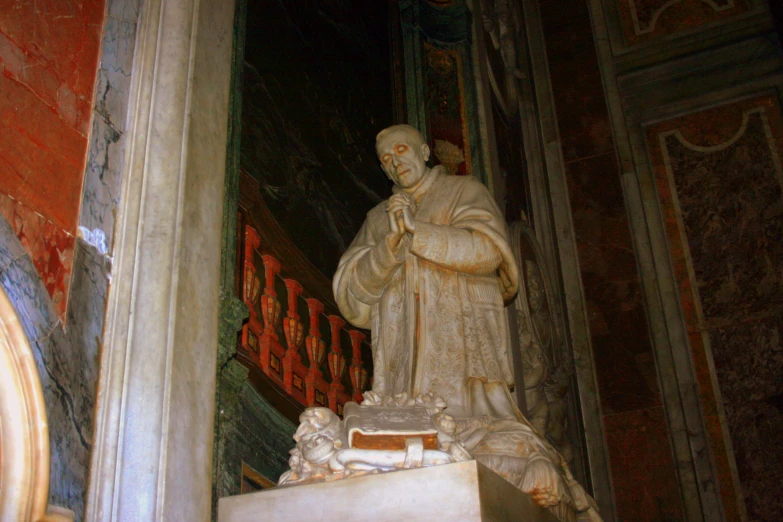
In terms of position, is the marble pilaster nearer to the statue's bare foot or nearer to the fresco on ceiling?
the fresco on ceiling

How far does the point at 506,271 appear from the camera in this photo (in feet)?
15.1

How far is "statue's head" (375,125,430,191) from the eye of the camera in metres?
4.81

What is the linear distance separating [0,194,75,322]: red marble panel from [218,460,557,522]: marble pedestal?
95cm

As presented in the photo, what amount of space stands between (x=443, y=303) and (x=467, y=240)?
31cm

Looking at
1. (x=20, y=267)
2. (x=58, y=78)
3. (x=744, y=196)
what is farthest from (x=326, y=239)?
(x=744, y=196)

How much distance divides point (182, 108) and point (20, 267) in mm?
1259

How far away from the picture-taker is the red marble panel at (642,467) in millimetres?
7422

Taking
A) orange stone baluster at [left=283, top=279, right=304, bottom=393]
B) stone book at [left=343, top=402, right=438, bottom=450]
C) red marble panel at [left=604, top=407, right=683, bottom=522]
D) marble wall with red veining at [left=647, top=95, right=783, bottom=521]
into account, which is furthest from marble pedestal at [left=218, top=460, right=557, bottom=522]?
marble wall with red veining at [left=647, top=95, right=783, bottom=521]

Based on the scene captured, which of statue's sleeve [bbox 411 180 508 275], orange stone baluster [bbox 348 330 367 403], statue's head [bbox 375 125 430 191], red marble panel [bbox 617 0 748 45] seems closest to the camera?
statue's sleeve [bbox 411 180 508 275]

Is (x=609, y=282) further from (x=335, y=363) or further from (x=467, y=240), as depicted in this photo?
(x=467, y=240)

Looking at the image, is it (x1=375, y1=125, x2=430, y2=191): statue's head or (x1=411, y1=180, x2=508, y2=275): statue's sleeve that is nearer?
(x1=411, y1=180, x2=508, y2=275): statue's sleeve

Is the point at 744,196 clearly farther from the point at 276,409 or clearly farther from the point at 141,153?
the point at 141,153

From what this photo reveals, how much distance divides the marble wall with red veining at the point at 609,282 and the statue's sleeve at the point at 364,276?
3.76m

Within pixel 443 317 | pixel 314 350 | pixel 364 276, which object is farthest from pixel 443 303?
pixel 314 350
